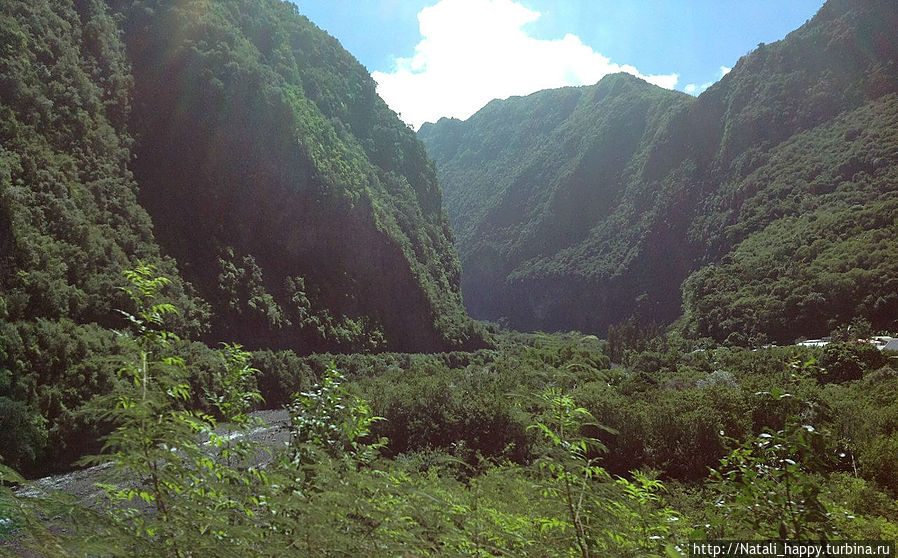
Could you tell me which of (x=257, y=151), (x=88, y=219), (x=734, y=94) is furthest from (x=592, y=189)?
(x=88, y=219)

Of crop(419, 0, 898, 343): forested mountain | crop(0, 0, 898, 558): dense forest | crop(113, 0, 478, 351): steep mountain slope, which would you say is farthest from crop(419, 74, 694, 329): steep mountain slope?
crop(113, 0, 478, 351): steep mountain slope

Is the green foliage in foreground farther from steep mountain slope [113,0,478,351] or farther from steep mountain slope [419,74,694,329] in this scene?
steep mountain slope [419,74,694,329]

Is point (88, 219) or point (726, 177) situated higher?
point (726, 177)

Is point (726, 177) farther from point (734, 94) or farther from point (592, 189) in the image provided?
point (592, 189)

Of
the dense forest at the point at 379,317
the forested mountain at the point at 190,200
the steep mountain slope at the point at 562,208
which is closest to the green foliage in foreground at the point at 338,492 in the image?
the dense forest at the point at 379,317

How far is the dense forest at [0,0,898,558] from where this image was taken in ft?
8.99

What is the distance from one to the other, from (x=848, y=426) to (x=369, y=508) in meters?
18.1

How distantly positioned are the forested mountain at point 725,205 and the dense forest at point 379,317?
0.69 meters

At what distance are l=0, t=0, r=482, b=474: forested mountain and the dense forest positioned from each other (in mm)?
290

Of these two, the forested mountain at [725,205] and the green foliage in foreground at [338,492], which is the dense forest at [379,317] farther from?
the forested mountain at [725,205]

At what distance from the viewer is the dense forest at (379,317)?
2740mm

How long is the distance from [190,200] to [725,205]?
99.3m

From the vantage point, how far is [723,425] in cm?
1831

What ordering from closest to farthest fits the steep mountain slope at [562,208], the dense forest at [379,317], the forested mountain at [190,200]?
1. the dense forest at [379,317]
2. the forested mountain at [190,200]
3. the steep mountain slope at [562,208]
